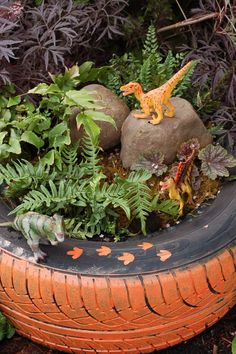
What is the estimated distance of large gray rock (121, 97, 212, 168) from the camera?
76.0 inches

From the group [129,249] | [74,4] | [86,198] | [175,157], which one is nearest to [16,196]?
[86,198]

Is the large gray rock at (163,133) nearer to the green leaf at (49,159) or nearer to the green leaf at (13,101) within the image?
the green leaf at (49,159)

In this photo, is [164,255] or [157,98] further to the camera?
[157,98]

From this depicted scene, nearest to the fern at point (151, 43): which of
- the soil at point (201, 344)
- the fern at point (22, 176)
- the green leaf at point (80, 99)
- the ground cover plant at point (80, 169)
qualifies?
the ground cover plant at point (80, 169)

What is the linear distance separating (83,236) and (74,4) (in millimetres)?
895

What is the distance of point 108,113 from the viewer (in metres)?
2.04

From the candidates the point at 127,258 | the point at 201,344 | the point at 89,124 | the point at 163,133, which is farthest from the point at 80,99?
the point at 201,344

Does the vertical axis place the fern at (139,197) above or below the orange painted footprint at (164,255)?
above

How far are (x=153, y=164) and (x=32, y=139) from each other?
0.42 metres

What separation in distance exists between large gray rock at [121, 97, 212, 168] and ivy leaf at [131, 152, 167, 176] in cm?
3

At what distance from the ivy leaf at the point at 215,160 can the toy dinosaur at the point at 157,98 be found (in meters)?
0.18

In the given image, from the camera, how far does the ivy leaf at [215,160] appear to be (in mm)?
1924

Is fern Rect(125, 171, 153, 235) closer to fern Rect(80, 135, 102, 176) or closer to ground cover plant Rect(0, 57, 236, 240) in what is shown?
ground cover plant Rect(0, 57, 236, 240)

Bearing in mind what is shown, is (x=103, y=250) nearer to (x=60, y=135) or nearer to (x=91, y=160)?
(x=91, y=160)
